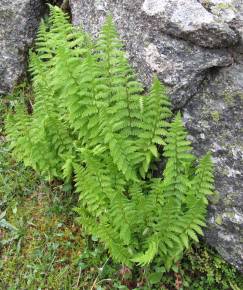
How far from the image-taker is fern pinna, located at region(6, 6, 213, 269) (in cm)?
508

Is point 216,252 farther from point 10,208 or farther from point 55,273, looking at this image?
point 10,208

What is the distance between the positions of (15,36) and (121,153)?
3.30 m

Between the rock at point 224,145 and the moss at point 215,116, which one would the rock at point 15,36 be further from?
the moss at point 215,116

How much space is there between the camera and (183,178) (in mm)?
5203

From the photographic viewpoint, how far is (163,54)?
18.3ft

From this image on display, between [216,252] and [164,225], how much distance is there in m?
0.93

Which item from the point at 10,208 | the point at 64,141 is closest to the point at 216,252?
the point at 64,141

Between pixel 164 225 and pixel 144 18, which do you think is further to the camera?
pixel 144 18

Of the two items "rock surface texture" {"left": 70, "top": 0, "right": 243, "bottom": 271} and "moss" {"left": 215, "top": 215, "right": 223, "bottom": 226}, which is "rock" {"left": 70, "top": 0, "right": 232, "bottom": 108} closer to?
"rock surface texture" {"left": 70, "top": 0, "right": 243, "bottom": 271}

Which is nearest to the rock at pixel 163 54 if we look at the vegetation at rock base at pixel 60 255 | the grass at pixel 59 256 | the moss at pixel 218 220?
the vegetation at rock base at pixel 60 255

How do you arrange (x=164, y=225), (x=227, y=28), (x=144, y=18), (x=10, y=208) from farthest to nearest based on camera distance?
(x=10, y=208), (x=144, y=18), (x=227, y=28), (x=164, y=225)

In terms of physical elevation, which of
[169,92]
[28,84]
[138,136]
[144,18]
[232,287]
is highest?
[144,18]

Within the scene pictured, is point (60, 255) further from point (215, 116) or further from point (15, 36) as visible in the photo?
point (15, 36)

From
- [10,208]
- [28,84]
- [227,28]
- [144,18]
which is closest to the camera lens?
[227,28]
